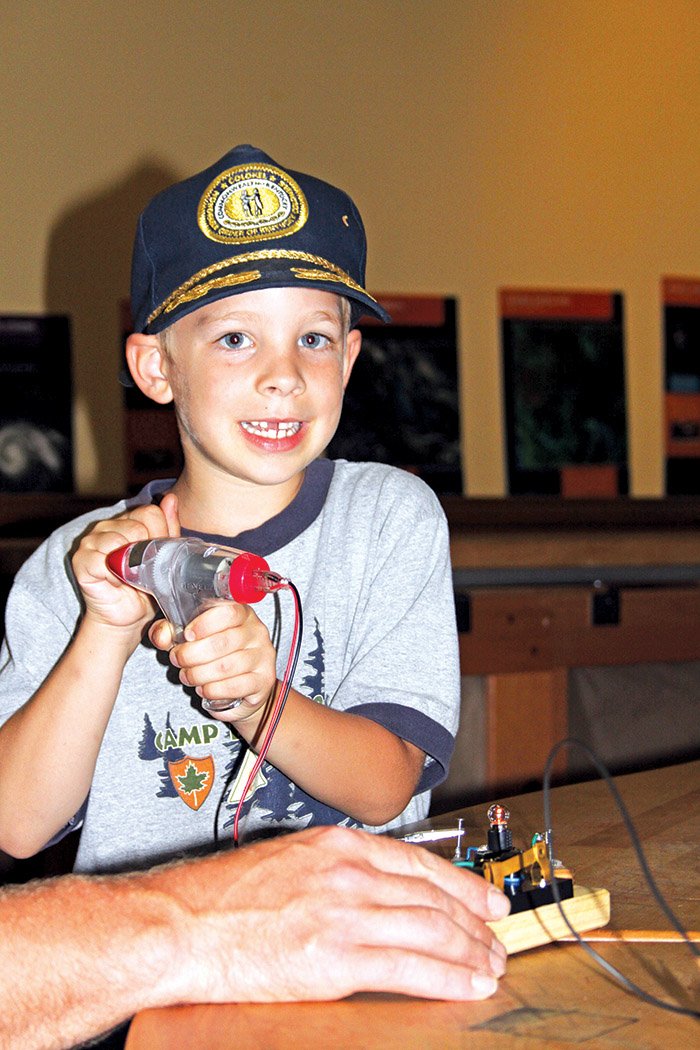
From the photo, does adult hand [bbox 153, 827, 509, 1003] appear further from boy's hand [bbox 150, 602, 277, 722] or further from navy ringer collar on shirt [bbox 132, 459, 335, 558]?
navy ringer collar on shirt [bbox 132, 459, 335, 558]

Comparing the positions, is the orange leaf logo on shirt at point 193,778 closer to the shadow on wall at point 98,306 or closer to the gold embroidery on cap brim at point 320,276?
the gold embroidery on cap brim at point 320,276

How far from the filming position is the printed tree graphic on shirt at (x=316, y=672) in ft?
4.03

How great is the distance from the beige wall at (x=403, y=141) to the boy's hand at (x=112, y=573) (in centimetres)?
181

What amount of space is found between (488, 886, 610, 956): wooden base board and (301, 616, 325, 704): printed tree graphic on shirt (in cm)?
47

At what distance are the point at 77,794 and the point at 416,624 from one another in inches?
14.6

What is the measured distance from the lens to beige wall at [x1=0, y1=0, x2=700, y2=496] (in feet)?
9.18

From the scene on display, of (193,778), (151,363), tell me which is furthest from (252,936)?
(151,363)

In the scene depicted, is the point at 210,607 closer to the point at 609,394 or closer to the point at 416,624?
the point at 416,624

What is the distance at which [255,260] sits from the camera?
1145 millimetres

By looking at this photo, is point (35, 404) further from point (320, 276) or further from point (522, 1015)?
point (522, 1015)

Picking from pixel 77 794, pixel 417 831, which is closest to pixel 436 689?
pixel 417 831

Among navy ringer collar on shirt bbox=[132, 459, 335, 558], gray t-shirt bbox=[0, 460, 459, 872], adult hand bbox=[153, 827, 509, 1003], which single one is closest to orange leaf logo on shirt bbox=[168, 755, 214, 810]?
gray t-shirt bbox=[0, 460, 459, 872]

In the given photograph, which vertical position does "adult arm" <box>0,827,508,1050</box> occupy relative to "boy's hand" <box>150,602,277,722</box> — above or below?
below

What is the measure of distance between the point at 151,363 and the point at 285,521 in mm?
222
